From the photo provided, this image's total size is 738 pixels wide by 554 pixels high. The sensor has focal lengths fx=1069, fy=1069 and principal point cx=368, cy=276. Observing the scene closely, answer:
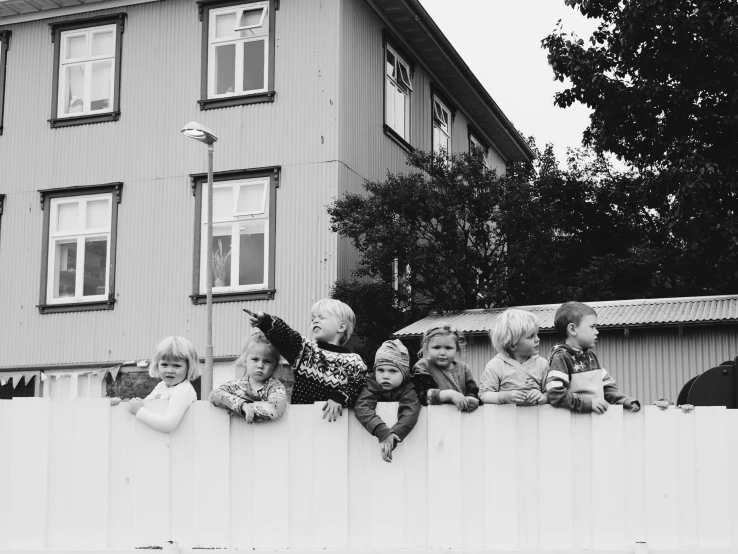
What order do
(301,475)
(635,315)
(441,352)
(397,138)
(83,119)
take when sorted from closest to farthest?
(301,475)
(441,352)
(635,315)
(83,119)
(397,138)

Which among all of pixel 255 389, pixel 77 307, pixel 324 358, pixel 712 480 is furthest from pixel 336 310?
pixel 77 307

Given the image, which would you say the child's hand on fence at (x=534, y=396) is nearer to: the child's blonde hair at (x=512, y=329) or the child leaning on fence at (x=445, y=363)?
the child's blonde hair at (x=512, y=329)

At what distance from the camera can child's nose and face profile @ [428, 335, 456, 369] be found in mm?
6391

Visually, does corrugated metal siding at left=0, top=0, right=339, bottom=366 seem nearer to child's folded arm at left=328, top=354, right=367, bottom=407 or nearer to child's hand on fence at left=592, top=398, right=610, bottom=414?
child's folded arm at left=328, top=354, right=367, bottom=407

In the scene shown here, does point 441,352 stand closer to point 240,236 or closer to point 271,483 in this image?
point 271,483

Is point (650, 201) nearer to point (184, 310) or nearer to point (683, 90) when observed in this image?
point (683, 90)

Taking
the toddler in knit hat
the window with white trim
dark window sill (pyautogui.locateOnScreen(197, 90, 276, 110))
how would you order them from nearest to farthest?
the toddler in knit hat
dark window sill (pyautogui.locateOnScreen(197, 90, 276, 110))
the window with white trim

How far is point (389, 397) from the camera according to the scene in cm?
546

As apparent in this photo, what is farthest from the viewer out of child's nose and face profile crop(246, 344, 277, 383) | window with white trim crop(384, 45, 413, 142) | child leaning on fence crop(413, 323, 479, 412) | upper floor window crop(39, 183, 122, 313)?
window with white trim crop(384, 45, 413, 142)

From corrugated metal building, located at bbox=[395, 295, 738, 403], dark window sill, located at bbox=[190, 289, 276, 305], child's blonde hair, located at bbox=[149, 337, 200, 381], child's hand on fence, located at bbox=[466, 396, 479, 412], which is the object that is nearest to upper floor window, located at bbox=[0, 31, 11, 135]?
dark window sill, located at bbox=[190, 289, 276, 305]

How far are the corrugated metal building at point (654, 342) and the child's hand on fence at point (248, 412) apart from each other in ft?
36.9

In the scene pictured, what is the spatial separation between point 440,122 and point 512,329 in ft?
62.8

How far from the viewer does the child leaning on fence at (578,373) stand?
5207 millimetres

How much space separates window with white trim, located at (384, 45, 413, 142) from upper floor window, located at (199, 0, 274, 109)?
2.86m
